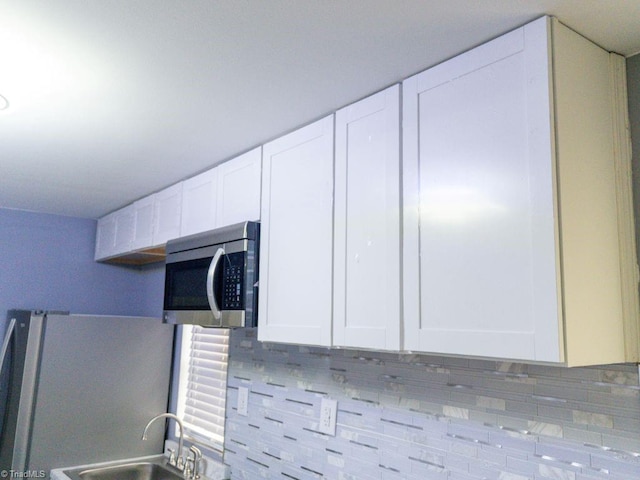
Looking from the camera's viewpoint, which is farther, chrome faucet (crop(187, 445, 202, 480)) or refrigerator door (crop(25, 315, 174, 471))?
refrigerator door (crop(25, 315, 174, 471))

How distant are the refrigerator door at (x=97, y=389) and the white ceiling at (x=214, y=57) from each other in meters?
1.24

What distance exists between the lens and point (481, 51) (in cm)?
140

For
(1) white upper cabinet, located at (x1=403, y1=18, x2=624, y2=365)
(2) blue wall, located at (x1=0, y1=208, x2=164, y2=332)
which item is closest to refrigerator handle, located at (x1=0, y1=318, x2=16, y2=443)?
(2) blue wall, located at (x1=0, y1=208, x2=164, y2=332)

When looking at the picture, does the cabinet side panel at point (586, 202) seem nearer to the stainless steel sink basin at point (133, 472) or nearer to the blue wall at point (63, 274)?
the stainless steel sink basin at point (133, 472)

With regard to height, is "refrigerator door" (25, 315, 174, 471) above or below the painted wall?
below

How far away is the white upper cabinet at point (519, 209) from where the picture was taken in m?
1.20

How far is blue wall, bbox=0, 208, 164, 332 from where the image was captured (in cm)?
368

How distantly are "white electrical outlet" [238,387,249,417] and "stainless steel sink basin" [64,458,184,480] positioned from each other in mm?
560

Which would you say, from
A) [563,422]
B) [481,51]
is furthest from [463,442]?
[481,51]

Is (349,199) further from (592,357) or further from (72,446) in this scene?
(72,446)

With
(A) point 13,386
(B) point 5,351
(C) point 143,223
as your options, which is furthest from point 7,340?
(C) point 143,223

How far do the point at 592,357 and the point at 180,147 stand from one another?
1.74m

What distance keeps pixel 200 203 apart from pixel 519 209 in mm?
1694

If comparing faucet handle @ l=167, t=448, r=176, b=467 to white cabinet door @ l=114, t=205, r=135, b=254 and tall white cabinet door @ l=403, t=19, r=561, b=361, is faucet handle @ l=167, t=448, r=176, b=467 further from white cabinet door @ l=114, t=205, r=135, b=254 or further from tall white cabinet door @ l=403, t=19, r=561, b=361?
tall white cabinet door @ l=403, t=19, r=561, b=361
